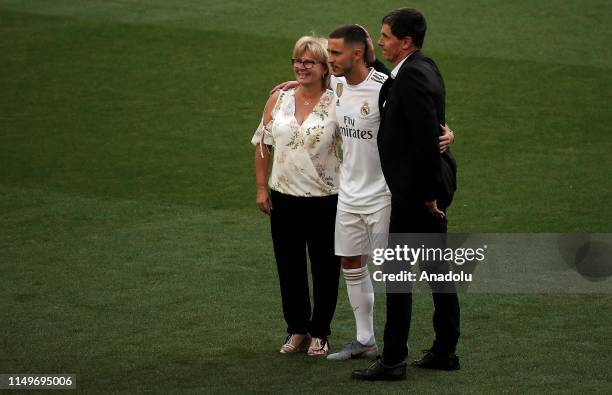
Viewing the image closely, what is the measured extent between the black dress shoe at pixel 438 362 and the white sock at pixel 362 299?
374 mm

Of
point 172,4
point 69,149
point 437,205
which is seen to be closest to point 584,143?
point 69,149

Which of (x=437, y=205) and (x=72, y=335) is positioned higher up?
(x=437, y=205)

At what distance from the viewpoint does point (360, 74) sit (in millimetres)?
5957

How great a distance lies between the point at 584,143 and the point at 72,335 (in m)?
6.12

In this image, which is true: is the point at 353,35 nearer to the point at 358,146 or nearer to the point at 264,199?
the point at 358,146

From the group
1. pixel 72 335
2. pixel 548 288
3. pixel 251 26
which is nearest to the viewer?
pixel 72 335

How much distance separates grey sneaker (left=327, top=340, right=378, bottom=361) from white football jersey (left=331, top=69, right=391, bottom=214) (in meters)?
0.78

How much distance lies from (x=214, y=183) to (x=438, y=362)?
4.73 m

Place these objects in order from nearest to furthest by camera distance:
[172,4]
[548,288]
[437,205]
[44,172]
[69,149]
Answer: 1. [437,205]
2. [548,288]
3. [44,172]
4. [69,149]
5. [172,4]

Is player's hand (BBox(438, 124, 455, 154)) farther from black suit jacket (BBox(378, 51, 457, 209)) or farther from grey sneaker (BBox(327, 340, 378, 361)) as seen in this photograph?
grey sneaker (BBox(327, 340, 378, 361))

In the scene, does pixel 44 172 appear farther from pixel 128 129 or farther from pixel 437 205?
pixel 437 205

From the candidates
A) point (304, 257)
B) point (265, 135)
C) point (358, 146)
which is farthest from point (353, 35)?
point (304, 257)

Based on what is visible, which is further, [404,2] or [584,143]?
[404,2]

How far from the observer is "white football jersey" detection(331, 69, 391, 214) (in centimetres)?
589
